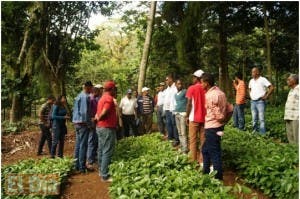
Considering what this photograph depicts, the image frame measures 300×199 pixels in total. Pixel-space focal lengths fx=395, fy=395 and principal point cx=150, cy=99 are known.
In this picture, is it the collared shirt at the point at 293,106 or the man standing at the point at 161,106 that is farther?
the man standing at the point at 161,106

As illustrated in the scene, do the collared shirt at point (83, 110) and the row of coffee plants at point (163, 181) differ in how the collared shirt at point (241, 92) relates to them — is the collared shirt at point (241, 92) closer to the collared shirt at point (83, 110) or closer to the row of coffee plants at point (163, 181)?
the row of coffee plants at point (163, 181)

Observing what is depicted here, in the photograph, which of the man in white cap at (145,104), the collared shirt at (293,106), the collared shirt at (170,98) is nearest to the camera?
the collared shirt at (293,106)

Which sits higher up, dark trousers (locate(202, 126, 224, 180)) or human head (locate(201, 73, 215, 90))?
human head (locate(201, 73, 215, 90))

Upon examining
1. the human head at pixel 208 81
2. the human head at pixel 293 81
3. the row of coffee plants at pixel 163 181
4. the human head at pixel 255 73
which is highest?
the human head at pixel 255 73

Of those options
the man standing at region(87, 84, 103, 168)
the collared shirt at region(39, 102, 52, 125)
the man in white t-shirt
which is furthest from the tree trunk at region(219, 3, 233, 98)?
the man standing at region(87, 84, 103, 168)

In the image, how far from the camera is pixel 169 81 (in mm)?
11367

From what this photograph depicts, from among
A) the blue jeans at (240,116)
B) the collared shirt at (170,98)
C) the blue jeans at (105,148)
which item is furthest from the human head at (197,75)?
the blue jeans at (240,116)

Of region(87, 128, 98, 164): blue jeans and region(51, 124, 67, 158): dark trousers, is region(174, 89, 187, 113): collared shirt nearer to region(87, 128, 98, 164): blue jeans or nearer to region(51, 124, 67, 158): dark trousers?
region(87, 128, 98, 164): blue jeans

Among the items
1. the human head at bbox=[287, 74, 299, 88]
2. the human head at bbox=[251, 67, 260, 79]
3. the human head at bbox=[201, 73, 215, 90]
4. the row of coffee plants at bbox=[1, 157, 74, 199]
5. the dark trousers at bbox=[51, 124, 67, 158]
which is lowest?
the row of coffee plants at bbox=[1, 157, 74, 199]

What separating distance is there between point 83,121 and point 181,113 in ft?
8.05

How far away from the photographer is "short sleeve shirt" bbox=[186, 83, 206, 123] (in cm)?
805

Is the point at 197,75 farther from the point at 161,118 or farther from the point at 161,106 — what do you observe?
the point at 161,118

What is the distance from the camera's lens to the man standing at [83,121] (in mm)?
9102

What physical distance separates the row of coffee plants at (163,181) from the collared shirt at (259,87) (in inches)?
158
